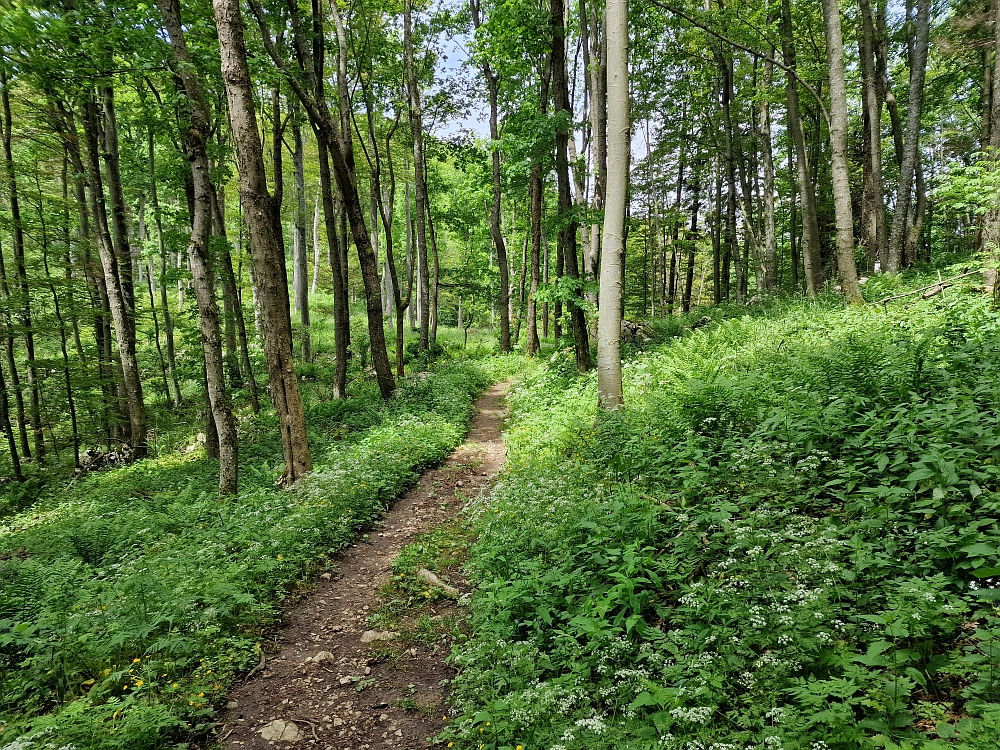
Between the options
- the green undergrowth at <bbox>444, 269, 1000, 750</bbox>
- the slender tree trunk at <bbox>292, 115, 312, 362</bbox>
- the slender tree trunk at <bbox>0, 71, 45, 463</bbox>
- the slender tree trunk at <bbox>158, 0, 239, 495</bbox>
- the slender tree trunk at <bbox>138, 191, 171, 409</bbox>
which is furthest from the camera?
the slender tree trunk at <bbox>138, 191, 171, 409</bbox>

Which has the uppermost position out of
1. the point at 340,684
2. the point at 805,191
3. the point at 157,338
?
the point at 805,191

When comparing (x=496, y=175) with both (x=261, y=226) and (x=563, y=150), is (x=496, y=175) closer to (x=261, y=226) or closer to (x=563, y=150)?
(x=563, y=150)

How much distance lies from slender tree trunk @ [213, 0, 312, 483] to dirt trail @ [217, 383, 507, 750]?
3.08 metres

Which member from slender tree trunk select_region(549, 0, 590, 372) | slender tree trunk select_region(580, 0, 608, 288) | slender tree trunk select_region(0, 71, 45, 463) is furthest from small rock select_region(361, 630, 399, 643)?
slender tree trunk select_region(0, 71, 45, 463)

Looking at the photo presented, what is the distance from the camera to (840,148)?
35.5 ft

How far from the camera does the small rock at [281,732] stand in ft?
12.3

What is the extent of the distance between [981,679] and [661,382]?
669cm

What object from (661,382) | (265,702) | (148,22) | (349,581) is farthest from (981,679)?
(148,22)

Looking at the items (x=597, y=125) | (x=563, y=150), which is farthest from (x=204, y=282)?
(x=597, y=125)

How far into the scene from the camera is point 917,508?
3.54 m

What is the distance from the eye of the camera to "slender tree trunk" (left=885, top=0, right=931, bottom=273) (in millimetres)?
15320

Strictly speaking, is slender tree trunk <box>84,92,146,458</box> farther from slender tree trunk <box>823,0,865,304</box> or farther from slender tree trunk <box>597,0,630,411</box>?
slender tree trunk <box>823,0,865,304</box>

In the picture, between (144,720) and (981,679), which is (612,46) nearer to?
(981,679)

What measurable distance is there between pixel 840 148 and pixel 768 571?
11.4 m
